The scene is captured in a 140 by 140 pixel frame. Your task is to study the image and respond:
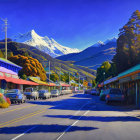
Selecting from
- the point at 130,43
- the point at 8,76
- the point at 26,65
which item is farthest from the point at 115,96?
the point at 26,65

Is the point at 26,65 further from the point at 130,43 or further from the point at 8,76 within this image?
the point at 130,43

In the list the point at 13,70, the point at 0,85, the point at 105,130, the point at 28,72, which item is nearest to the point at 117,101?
the point at 105,130

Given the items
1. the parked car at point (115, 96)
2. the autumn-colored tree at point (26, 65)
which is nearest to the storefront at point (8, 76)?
the autumn-colored tree at point (26, 65)

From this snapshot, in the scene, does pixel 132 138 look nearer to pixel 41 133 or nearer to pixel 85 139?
pixel 85 139

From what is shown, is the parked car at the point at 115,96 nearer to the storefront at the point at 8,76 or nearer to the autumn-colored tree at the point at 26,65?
the storefront at the point at 8,76

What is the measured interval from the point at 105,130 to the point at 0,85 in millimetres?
33213

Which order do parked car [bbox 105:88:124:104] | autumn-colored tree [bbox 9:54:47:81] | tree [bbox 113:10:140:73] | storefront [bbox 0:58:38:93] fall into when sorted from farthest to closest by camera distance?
1. autumn-colored tree [bbox 9:54:47:81]
2. storefront [bbox 0:58:38:93]
3. tree [bbox 113:10:140:73]
4. parked car [bbox 105:88:124:104]

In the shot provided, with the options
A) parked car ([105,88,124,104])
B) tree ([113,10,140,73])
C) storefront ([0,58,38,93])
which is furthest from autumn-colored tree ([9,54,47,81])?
parked car ([105,88,124,104])

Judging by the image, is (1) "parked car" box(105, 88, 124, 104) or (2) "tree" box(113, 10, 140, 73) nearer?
(1) "parked car" box(105, 88, 124, 104)

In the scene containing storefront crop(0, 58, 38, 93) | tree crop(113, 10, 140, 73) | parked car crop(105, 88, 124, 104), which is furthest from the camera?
storefront crop(0, 58, 38, 93)

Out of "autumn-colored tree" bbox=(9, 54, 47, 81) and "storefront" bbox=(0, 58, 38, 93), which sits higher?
"autumn-colored tree" bbox=(9, 54, 47, 81)

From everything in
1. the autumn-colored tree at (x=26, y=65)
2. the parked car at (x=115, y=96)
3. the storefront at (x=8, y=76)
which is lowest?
the parked car at (x=115, y=96)

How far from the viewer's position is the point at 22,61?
2766 inches

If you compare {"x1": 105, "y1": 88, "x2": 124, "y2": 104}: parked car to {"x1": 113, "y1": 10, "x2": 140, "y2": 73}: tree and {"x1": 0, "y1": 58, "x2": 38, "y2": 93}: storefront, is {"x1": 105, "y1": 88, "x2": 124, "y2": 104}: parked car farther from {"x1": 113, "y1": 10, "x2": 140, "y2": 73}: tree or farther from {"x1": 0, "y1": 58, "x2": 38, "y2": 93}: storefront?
{"x1": 0, "y1": 58, "x2": 38, "y2": 93}: storefront
